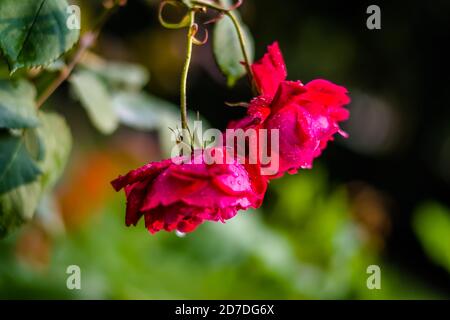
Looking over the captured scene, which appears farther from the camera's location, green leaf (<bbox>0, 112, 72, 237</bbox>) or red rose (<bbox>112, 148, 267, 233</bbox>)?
green leaf (<bbox>0, 112, 72, 237</bbox>)

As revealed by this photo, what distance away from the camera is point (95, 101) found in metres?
0.95

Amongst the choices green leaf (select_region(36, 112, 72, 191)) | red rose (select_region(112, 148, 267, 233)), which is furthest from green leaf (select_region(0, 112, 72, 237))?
red rose (select_region(112, 148, 267, 233))

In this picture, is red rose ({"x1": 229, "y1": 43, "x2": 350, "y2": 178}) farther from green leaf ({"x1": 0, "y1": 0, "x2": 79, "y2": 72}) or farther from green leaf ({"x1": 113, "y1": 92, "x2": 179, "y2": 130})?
green leaf ({"x1": 113, "y1": 92, "x2": 179, "y2": 130})

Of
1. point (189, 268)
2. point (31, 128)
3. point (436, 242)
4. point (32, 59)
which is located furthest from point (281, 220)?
point (32, 59)

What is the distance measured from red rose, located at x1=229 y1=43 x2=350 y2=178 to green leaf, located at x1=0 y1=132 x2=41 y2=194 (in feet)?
0.87

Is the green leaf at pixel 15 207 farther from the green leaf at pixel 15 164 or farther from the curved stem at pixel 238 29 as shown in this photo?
the curved stem at pixel 238 29

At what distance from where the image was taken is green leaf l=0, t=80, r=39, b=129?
2.47 ft

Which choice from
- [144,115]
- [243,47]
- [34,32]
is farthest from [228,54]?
[144,115]

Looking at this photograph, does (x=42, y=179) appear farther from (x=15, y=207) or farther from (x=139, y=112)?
(x=139, y=112)

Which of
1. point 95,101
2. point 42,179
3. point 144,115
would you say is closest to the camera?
point 42,179

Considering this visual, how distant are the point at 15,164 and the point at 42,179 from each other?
0.13ft

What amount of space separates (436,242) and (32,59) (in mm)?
1353

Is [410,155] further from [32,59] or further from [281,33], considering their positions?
[32,59]

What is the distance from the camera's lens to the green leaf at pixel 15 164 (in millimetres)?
775
